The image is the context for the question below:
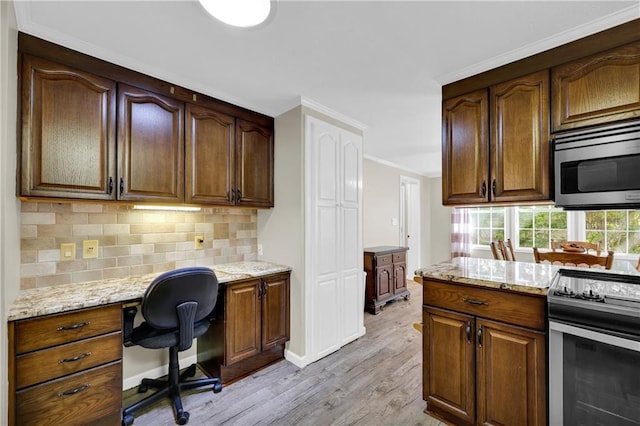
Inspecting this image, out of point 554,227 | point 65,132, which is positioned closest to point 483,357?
point 65,132

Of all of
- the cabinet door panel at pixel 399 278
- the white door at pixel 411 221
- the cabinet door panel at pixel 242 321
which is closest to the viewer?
the cabinet door panel at pixel 242 321

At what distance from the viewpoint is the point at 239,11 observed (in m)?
1.36

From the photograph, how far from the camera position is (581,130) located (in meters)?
1.62

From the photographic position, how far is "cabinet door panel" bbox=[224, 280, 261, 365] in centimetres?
221

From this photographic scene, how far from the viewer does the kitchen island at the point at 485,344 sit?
1452mm

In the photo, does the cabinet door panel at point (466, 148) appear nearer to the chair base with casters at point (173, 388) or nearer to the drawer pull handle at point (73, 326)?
the chair base with casters at point (173, 388)

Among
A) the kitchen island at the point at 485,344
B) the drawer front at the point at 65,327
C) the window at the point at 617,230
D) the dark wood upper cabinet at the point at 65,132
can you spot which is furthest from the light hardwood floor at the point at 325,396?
the window at the point at 617,230

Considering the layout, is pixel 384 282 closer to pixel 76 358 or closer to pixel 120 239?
pixel 120 239

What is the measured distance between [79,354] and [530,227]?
609cm

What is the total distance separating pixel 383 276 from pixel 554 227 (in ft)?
10.2

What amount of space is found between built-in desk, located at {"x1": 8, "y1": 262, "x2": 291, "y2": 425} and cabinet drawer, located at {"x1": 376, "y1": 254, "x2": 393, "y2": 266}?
2887 millimetres

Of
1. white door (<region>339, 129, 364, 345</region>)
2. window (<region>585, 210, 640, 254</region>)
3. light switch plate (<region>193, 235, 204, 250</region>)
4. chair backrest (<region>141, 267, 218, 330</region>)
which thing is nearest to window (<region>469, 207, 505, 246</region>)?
window (<region>585, 210, 640, 254</region>)

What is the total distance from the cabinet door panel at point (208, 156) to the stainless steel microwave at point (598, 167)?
239 centimetres

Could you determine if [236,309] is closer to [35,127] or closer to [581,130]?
[35,127]
